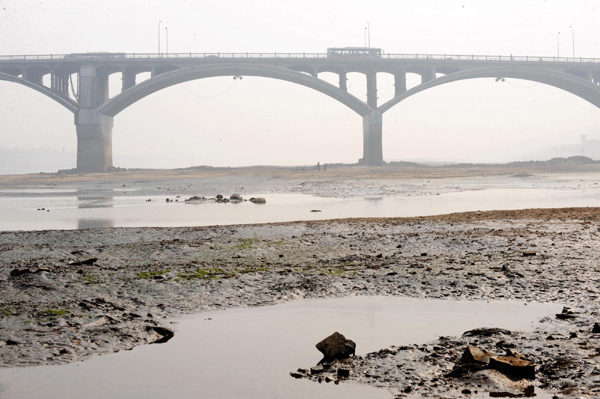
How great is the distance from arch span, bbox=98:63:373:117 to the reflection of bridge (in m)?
0.10

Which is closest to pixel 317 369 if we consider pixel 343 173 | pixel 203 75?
pixel 343 173

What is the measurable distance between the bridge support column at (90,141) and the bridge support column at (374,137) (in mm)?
27657

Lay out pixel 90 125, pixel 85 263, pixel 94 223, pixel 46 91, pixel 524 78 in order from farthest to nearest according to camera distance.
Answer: pixel 524 78 < pixel 90 125 < pixel 46 91 < pixel 94 223 < pixel 85 263

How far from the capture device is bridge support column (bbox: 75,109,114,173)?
60969 mm

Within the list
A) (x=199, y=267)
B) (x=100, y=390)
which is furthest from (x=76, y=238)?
(x=100, y=390)

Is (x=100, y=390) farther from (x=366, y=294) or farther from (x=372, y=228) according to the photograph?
(x=372, y=228)

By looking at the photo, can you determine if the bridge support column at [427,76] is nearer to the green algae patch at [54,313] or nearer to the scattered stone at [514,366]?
the green algae patch at [54,313]

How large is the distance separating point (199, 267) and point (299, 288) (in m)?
1.70

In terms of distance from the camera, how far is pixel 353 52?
62.8 m

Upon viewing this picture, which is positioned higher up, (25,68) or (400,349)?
(25,68)

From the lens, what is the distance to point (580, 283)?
21.0ft

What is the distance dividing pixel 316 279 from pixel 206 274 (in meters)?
1.35

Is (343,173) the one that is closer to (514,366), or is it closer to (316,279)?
(316,279)

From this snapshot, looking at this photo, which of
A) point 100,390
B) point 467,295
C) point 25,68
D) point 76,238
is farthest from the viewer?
point 25,68
